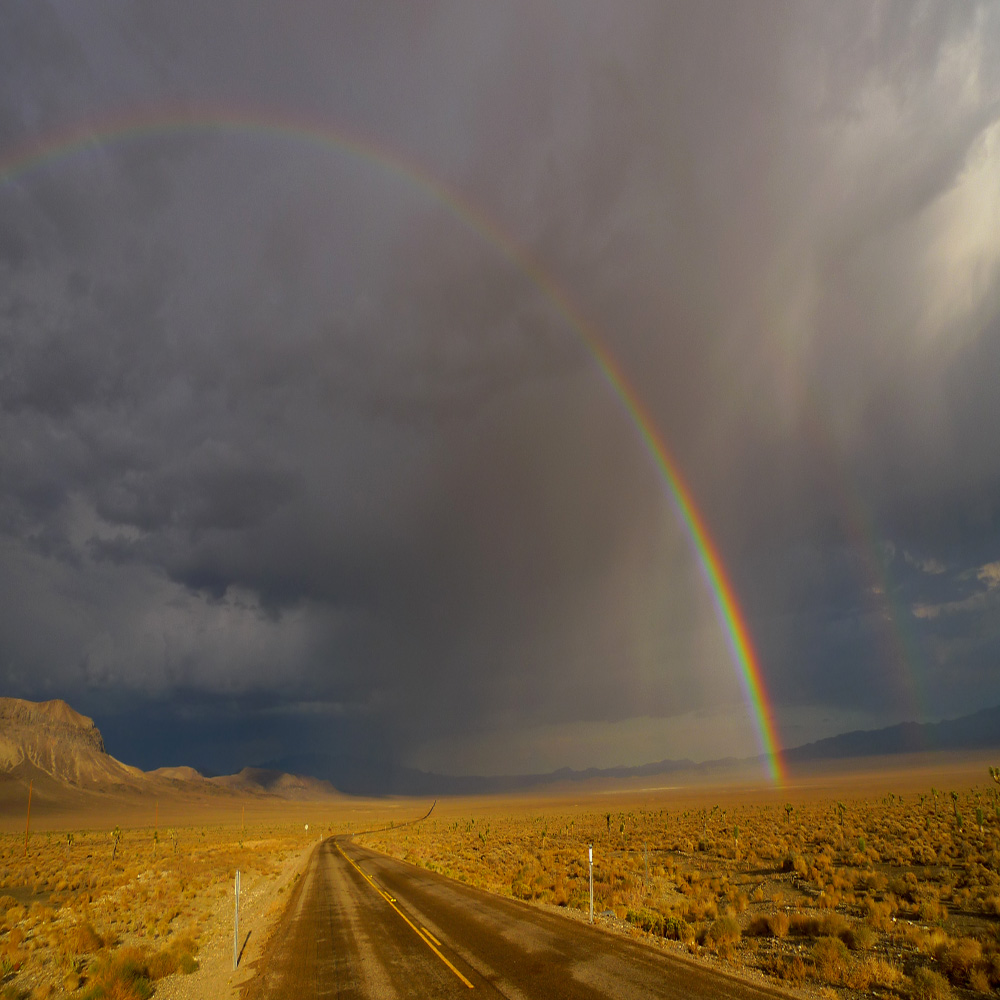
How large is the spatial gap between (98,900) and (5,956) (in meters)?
13.3

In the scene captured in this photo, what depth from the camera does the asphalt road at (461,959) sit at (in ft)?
40.7

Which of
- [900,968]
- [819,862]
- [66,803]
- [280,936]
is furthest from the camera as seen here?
[66,803]

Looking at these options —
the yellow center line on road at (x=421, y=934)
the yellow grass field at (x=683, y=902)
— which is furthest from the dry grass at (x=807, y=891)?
the yellow center line on road at (x=421, y=934)

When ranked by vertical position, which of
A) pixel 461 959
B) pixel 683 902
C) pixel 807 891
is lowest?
pixel 807 891

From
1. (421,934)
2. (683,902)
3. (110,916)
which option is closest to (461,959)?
(421,934)

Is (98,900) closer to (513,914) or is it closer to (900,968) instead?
(513,914)

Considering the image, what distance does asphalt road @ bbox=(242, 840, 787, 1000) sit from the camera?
12.4 meters

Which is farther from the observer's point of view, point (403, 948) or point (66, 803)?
point (66, 803)

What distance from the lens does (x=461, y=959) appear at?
14758mm

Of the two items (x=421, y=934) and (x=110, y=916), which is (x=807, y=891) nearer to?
(x=421, y=934)

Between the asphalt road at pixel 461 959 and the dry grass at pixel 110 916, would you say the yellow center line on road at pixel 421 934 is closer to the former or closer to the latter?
the asphalt road at pixel 461 959

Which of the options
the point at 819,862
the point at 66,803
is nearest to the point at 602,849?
the point at 819,862

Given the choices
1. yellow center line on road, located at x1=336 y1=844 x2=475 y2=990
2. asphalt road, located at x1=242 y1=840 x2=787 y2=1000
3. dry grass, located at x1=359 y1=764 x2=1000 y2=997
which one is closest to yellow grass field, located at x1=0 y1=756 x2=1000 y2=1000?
dry grass, located at x1=359 y1=764 x2=1000 y2=997

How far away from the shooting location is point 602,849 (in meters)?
44.1
